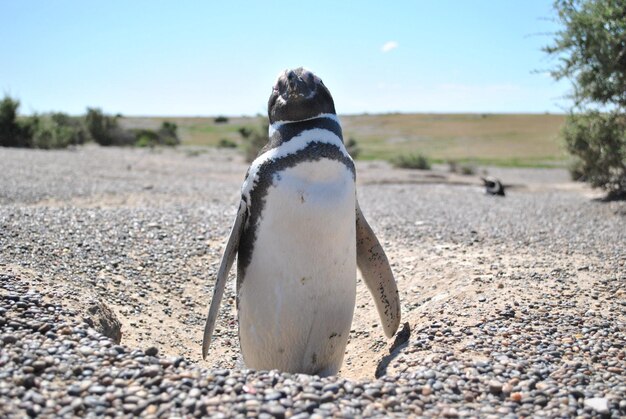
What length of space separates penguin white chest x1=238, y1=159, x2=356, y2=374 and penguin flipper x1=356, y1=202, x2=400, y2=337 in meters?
0.40

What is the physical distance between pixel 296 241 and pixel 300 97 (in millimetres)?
817

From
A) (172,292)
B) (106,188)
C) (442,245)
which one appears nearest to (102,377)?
(172,292)

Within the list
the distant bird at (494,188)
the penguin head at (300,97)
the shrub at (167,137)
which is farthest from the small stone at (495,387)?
the shrub at (167,137)

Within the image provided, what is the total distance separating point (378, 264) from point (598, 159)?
9888 millimetres

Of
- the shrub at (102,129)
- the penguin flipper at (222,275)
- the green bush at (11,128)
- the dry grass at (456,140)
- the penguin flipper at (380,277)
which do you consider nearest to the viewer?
the penguin flipper at (222,275)

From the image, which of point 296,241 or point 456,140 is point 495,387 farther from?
point 456,140

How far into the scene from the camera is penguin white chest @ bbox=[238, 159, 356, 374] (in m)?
3.38

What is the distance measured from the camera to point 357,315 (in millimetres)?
5480

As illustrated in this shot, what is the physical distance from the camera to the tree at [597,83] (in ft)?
32.1

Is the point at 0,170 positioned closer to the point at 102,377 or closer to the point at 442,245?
the point at 442,245

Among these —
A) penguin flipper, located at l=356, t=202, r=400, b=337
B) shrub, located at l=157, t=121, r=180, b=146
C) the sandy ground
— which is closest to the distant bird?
the sandy ground

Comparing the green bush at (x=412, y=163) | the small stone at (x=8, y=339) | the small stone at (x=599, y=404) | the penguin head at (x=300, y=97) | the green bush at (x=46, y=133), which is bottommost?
the small stone at (x=599, y=404)

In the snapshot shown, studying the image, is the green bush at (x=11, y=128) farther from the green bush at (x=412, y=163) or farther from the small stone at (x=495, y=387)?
the small stone at (x=495, y=387)

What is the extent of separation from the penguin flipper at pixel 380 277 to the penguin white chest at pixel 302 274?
401 millimetres
